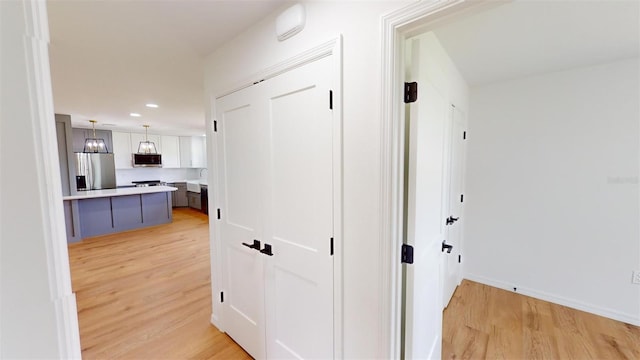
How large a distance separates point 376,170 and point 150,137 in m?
7.88

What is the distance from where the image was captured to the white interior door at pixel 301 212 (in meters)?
1.28

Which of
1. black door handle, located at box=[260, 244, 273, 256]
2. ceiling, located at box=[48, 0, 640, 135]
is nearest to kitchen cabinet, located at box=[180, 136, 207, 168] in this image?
ceiling, located at box=[48, 0, 640, 135]

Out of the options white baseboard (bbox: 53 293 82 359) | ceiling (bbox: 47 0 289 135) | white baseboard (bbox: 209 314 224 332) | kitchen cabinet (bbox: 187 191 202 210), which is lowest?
white baseboard (bbox: 209 314 224 332)

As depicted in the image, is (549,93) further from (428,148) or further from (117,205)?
(117,205)

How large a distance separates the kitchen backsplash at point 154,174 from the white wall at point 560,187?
8.03 m

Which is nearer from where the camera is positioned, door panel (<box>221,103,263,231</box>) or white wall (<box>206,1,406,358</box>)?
white wall (<box>206,1,406,358</box>)

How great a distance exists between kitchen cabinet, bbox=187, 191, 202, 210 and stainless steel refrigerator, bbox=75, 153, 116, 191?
6.02 ft

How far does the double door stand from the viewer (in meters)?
1.30

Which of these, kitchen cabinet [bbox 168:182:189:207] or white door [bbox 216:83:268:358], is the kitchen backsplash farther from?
white door [bbox 216:83:268:358]

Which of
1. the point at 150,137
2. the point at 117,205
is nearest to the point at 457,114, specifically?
the point at 117,205

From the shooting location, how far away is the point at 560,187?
241 centimetres

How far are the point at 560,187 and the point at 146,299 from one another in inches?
169

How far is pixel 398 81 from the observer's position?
104cm

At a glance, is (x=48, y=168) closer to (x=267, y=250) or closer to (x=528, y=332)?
(x=267, y=250)
